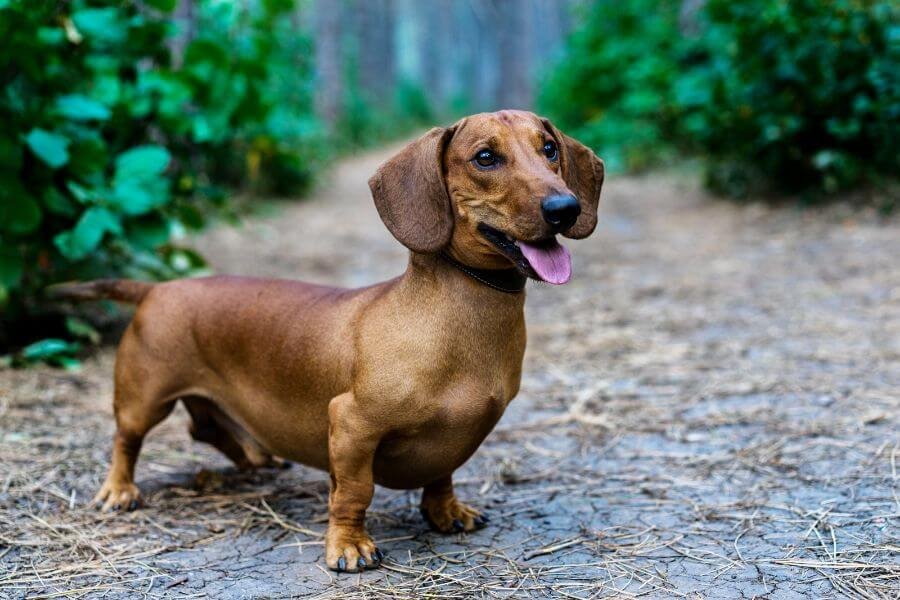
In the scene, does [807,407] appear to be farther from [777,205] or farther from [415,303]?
[777,205]

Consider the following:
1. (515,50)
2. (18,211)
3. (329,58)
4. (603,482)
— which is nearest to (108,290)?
(18,211)

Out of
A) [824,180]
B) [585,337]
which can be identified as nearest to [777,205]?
[824,180]

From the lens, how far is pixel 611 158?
1341 cm

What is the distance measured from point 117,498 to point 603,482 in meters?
1.81

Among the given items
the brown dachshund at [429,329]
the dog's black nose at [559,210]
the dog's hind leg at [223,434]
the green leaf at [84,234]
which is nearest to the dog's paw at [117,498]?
the dog's hind leg at [223,434]

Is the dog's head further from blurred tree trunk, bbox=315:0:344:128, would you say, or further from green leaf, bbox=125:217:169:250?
blurred tree trunk, bbox=315:0:344:128

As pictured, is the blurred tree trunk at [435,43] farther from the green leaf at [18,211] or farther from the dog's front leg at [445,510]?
the dog's front leg at [445,510]

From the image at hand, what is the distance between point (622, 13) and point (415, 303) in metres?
14.5

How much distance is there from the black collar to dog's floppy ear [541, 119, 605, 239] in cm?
28

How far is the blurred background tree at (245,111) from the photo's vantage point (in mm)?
4441

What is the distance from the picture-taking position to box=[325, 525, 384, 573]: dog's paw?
8.89ft

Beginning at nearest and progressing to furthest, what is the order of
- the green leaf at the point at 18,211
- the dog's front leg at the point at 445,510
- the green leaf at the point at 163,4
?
the dog's front leg at the point at 445,510, the green leaf at the point at 18,211, the green leaf at the point at 163,4

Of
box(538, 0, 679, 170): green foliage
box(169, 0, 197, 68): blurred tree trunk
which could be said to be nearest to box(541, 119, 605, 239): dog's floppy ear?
box(169, 0, 197, 68): blurred tree trunk

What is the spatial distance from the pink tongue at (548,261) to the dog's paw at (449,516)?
0.98 metres
